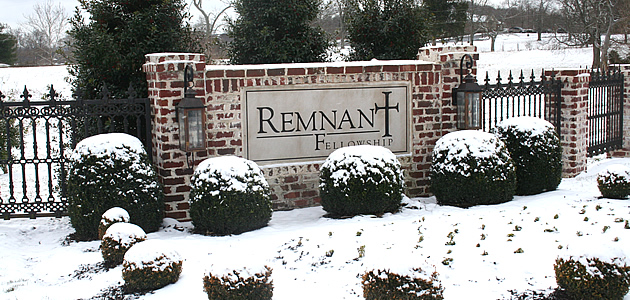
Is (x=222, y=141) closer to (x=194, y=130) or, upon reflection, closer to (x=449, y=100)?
(x=194, y=130)

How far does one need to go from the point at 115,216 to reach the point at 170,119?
135cm

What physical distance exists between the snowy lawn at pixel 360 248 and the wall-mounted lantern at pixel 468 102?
3.88 feet

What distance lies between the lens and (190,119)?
6.21 m

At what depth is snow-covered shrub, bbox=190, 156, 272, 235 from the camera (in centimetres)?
590

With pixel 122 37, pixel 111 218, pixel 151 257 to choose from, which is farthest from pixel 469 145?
pixel 122 37

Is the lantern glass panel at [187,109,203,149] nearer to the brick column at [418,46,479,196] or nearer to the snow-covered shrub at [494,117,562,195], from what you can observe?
the brick column at [418,46,479,196]

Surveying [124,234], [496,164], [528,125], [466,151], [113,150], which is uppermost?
[528,125]

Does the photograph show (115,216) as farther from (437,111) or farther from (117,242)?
(437,111)

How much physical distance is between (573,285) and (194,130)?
4.05m

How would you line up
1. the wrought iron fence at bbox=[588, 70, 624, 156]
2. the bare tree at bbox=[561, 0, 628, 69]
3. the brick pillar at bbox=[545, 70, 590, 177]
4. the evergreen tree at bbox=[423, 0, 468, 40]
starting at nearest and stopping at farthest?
the brick pillar at bbox=[545, 70, 590, 177] → the wrought iron fence at bbox=[588, 70, 624, 156] → the bare tree at bbox=[561, 0, 628, 69] → the evergreen tree at bbox=[423, 0, 468, 40]

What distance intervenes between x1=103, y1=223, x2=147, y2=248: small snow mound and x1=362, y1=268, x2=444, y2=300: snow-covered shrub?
256cm

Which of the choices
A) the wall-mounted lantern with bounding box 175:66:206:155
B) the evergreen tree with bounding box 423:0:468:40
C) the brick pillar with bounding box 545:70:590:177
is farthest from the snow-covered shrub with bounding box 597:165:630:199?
the evergreen tree with bounding box 423:0:468:40

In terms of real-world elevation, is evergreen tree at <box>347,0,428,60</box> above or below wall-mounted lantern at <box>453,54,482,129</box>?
above

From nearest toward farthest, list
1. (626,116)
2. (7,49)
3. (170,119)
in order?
(170,119)
(626,116)
(7,49)
